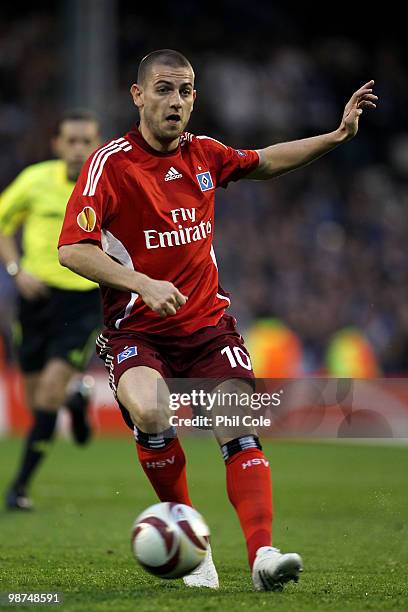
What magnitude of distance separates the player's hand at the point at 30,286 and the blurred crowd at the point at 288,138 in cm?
788

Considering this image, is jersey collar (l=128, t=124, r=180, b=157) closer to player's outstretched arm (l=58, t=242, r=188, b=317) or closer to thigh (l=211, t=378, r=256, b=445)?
player's outstretched arm (l=58, t=242, r=188, b=317)

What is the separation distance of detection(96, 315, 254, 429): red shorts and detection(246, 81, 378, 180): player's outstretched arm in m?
0.78

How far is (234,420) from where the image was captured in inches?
189

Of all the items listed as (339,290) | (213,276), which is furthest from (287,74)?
(213,276)

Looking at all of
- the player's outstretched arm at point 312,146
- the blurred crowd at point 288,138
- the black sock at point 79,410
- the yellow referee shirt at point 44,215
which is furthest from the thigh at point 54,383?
the blurred crowd at point 288,138

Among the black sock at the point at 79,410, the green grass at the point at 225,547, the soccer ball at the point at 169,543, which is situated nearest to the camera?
the soccer ball at the point at 169,543

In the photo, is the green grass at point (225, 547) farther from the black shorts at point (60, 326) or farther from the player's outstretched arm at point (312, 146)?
the player's outstretched arm at point (312, 146)


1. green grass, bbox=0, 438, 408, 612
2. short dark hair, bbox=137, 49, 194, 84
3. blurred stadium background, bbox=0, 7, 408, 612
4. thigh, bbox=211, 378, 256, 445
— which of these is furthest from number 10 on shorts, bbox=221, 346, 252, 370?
blurred stadium background, bbox=0, 7, 408, 612

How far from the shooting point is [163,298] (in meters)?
4.45

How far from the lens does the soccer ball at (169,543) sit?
4.30m

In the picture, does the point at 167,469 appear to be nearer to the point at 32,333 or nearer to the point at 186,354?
the point at 186,354

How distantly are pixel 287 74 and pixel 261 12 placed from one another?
69.2 inches

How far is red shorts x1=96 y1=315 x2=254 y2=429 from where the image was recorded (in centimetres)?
490

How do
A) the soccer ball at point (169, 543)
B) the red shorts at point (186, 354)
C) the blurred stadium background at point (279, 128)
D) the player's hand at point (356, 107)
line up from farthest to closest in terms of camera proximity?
the blurred stadium background at point (279, 128) → the player's hand at point (356, 107) → the red shorts at point (186, 354) → the soccer ball at point (169, 543)
